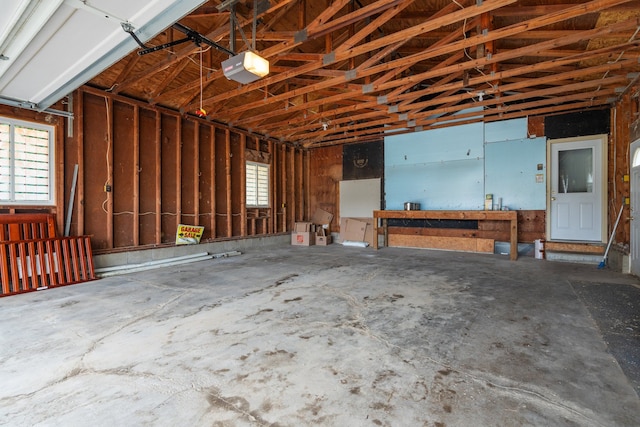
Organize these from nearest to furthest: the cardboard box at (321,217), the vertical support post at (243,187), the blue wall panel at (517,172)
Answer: the blue wall panel at (517,172) < the vertical support post at (243,187) < the cardboard box at (321,217)

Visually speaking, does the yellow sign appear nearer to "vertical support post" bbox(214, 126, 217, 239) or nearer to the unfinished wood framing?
the unfinished wood framing

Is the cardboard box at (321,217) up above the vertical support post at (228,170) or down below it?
below

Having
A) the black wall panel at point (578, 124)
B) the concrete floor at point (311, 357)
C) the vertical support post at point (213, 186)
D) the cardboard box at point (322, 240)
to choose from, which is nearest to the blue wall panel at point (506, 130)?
the black wall panel at point (578, 124)

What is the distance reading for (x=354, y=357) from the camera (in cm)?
195

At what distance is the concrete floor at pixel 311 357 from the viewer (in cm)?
143

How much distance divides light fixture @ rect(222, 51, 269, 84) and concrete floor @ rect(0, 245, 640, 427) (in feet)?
7.83

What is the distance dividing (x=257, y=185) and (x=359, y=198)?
2918 millimetres

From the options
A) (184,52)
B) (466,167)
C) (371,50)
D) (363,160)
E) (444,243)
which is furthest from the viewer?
(363,160)

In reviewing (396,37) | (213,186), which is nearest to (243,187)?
(213,186)

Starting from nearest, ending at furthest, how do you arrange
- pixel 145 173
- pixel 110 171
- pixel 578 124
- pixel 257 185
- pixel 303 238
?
pixel 110 171
pixel 145 173
pixel 578 124
pixel 257 185
pixel 303 238

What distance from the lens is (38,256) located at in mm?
3908

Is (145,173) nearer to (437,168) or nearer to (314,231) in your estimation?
(314,231)

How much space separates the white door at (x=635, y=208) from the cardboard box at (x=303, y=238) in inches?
246

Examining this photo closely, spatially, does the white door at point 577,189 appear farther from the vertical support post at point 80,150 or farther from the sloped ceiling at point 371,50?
the vertical support post at point 80,150
